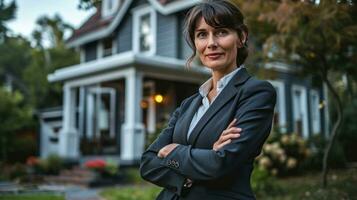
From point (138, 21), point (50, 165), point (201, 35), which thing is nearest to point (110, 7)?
point (138, 21)

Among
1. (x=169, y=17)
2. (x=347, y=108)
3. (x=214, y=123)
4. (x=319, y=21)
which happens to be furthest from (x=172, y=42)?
(x=214, y=123)

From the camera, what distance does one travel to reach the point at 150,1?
1408 cm

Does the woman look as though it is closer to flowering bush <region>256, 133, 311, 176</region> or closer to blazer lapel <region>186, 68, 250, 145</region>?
blazer lapel <region>186, 68, 250, 145</region>

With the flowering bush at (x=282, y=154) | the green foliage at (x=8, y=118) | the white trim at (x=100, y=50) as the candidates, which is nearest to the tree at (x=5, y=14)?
the flowering bush at (x=282, y=154)

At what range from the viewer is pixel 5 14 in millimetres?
6090

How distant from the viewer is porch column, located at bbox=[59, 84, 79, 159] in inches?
535

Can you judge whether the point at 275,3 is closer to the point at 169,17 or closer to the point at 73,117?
the point at 169,17

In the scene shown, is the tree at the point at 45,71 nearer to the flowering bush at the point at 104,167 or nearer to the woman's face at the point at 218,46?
the flowering bush at the point at 104,167

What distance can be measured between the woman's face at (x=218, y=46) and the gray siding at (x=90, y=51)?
15558mm

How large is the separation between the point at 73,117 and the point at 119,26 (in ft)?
13.0

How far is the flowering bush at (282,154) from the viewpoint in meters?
9.91

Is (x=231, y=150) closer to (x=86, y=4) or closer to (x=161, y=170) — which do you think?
(x=161, y=170)

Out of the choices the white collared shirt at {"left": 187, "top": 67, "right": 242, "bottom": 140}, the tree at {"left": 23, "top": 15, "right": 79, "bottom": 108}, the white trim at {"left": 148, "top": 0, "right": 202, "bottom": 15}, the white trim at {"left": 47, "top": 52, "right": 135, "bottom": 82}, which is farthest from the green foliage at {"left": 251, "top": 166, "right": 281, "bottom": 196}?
the tree at {"left": 23, "top": 15, "right": 79, "bottom": 108}

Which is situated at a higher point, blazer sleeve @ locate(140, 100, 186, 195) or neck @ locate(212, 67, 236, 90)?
neck @ locate(212, 67, 236, 90)
